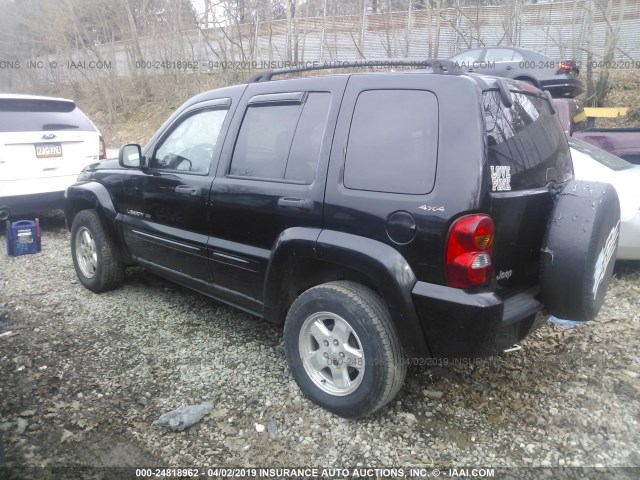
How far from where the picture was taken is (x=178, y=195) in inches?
142

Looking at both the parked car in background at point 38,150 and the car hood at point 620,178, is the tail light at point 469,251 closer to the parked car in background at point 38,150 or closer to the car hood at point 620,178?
the car hood at point 620,178

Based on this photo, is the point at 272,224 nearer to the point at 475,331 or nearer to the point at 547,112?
the point at 475,331

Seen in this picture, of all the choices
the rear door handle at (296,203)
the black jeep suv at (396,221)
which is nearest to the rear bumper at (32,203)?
the black jeep suv at (396,221)

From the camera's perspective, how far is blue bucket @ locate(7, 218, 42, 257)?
18.6 ft

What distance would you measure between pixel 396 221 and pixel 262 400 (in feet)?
4.58

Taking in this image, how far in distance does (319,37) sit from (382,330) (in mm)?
17208

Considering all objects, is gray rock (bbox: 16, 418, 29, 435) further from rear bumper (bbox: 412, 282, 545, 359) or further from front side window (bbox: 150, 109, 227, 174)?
rear bumper (bbox: 412, 282, 545, 359)

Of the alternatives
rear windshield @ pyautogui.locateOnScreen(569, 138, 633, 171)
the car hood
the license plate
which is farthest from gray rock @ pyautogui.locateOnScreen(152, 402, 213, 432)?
the license plate

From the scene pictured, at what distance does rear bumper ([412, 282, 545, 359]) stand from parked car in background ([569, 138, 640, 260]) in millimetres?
2395

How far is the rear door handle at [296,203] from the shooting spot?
2771 mm

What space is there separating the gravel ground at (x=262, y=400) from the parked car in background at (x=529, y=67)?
8492mm

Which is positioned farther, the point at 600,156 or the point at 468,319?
the point at 600,156

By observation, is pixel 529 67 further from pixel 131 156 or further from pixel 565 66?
pixel 131 156

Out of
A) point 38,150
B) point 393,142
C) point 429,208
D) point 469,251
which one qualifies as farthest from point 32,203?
point 469,251
